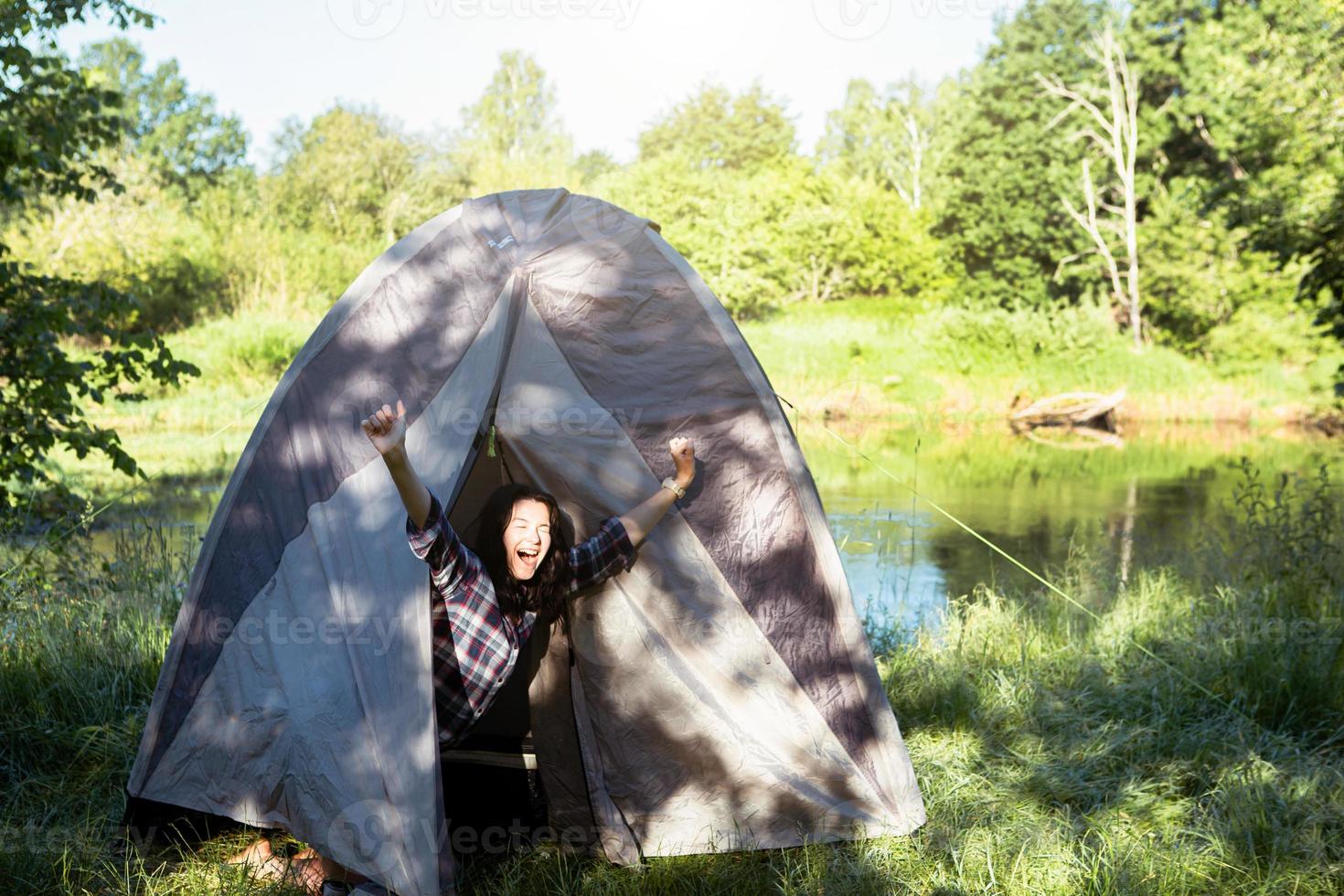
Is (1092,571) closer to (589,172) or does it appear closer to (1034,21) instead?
(1034,21)

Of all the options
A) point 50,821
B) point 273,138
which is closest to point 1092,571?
point 50,821

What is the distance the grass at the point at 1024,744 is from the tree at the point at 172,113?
1503 inches

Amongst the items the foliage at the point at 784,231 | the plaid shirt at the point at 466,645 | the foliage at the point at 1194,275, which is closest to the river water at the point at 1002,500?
the plaid shirt at the point at 466,645

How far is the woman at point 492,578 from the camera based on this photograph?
9.56 ft

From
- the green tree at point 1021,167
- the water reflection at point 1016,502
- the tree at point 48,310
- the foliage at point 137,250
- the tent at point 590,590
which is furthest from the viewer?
the green tree at point 1021,167

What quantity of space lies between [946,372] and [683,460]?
16.9m

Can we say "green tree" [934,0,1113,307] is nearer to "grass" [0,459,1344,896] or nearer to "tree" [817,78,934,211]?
"tree" [817,78,934,211]

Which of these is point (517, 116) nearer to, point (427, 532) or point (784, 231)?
point (784, 231)

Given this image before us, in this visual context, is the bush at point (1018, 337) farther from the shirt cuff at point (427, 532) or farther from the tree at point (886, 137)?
the shirt cuff at point (427, 532)

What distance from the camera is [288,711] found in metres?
3.00

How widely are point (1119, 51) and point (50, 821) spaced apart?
72.5 ft

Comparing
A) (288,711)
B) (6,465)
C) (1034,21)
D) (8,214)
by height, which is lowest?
(288,711)

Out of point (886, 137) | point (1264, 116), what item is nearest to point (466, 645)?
point (1264, 116)

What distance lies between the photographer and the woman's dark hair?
3127mm
